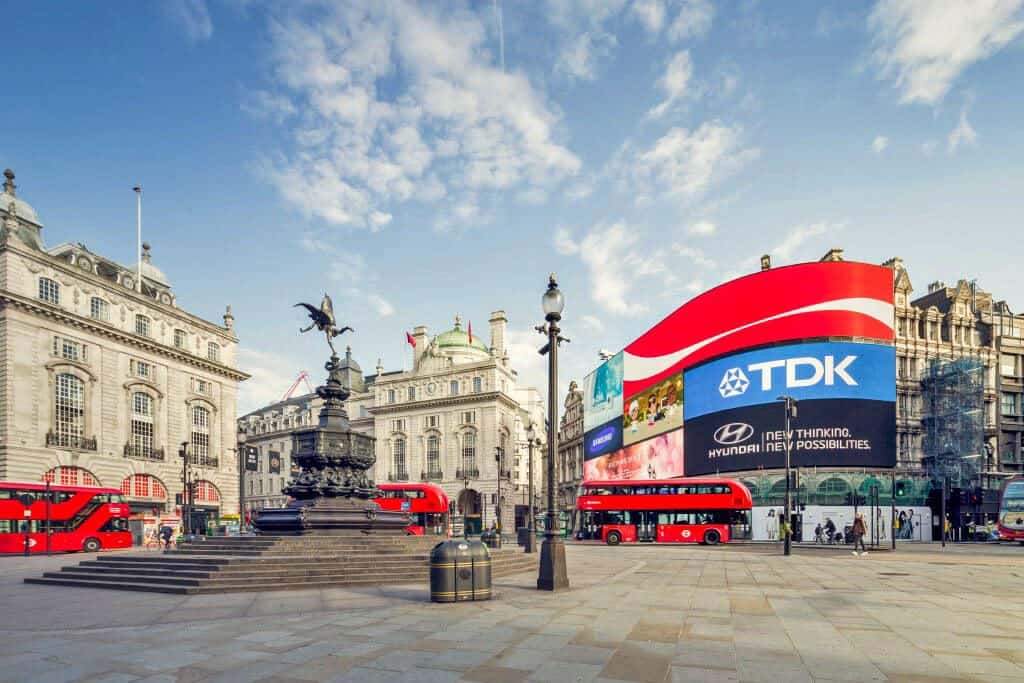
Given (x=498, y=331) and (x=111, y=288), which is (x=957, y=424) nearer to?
(x=498, y=331)

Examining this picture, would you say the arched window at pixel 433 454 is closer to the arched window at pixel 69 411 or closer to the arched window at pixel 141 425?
the arched window at pixel 141 425

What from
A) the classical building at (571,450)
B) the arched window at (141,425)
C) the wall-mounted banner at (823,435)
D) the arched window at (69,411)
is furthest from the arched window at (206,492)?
the wall-mounted banner at (823,435)

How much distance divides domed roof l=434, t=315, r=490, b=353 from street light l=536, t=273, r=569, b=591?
7066 centimetres

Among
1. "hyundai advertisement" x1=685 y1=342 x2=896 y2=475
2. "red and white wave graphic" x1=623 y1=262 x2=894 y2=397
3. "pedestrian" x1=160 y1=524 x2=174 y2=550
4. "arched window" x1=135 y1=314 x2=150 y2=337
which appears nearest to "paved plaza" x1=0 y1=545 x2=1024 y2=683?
"pedestrian" x1=160 y1=524 x2=174 y2=550

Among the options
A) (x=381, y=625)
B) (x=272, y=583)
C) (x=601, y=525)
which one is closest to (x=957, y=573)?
(x=381, y=625)

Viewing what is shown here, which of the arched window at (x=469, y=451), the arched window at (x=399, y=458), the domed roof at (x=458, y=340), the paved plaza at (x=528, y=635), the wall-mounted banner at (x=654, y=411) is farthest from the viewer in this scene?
the domed roof at (x=458, y=340)

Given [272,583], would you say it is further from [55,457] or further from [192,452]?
[192,452]

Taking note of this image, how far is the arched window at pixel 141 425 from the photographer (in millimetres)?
57031

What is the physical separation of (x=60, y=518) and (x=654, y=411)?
5127 centimetres

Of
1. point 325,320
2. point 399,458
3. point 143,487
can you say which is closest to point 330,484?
point 325,320

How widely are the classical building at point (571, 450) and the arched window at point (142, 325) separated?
188ft

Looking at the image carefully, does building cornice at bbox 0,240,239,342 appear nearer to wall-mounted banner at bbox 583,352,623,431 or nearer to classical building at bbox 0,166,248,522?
classical building at bbox 0,166,248,522

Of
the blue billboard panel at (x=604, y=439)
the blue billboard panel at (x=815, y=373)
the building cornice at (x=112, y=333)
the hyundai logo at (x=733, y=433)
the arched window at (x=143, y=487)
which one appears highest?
the building cornice at (x=112, y=333)

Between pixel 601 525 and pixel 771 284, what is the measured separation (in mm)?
29033
